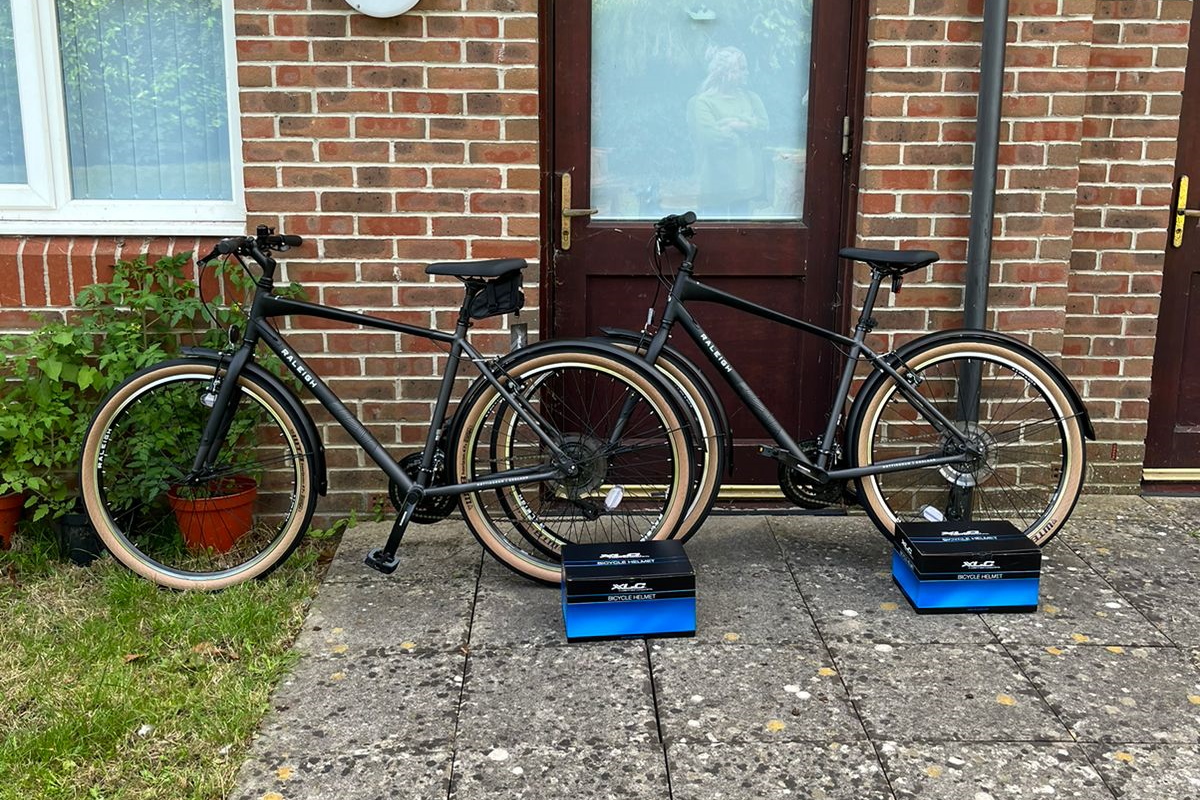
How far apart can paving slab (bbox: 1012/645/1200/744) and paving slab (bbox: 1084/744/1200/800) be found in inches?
1.8

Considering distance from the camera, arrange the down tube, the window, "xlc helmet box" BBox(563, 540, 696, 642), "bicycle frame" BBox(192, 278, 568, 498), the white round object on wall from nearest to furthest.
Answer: "xlc helmet box" BBox(563, 540, 696, 642) → "bicycle frame" BBox(192, 278, 568, 498) → the down tube → the white round object on wall → the window

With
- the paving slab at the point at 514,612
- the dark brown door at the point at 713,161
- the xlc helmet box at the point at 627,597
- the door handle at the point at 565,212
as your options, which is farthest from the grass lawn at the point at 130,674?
the dark brown door at the point at 713,161

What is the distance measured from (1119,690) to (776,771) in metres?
1.07

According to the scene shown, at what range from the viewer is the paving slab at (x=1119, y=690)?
9.01 ft

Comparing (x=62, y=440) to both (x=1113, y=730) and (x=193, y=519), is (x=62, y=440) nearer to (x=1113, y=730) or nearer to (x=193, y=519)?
(x=193, y=519)

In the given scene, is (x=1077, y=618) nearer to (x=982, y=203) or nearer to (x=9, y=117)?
(x=982, y=203)

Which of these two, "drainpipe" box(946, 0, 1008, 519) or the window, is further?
the window

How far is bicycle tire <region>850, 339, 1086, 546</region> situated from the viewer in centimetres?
367

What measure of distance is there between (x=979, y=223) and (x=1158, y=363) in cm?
122

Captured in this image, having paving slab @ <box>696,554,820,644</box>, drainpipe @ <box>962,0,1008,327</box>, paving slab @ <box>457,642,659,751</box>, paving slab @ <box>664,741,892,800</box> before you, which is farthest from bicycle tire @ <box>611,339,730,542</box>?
drainpipe @ <box>962,0,1008,327</box>

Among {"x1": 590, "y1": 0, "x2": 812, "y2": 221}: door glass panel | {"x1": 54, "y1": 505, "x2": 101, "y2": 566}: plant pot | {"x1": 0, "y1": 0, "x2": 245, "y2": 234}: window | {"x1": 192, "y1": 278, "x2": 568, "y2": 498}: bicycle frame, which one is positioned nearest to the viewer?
{"x1": 192, "y1": 278, "x2": 568, "y2": 498}: bicycle frame

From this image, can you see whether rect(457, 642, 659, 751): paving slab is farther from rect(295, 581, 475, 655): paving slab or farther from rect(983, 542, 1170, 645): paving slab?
rect(983, 542, 1170, 645): paving slab

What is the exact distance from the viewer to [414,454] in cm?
365

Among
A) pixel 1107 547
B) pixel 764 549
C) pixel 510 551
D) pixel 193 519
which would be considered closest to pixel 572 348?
pixel 510 551
